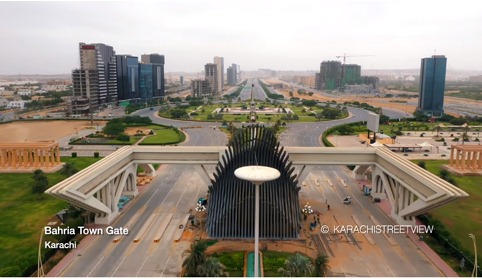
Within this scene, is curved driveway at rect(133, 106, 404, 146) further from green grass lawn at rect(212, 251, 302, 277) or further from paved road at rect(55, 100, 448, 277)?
green grass lawn at rect(212, 251, 302, 277)

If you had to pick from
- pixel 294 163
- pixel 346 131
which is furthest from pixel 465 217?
pixel 346 131

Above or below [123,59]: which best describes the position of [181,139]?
below

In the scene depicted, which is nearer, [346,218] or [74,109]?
[346,218]

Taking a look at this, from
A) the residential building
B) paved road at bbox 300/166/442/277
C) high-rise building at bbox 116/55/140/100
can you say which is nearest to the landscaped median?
paved road at bbox 300/166/442/277

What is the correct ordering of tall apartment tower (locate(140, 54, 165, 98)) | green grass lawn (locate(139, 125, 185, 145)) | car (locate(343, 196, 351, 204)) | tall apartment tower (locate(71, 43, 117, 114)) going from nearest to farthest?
car (locate(343, 196, 351, 204))
green grass lawn (locate(139, 125, 185, 145))
tall apartment tower (locate(71, 43, 117, 114))
tall apartment tower (locate(140, 54, 165, 98))

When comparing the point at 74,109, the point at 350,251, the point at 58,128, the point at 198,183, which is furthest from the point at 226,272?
the point at 74,109

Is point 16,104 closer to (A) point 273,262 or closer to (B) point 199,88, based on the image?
(B) point 199,88

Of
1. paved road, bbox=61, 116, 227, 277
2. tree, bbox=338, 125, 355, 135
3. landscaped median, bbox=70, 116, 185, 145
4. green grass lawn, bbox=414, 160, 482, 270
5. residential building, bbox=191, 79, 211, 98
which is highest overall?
residential building, bbox=191, 79, 211, 98

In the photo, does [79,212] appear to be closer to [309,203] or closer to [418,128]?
[309,203]
